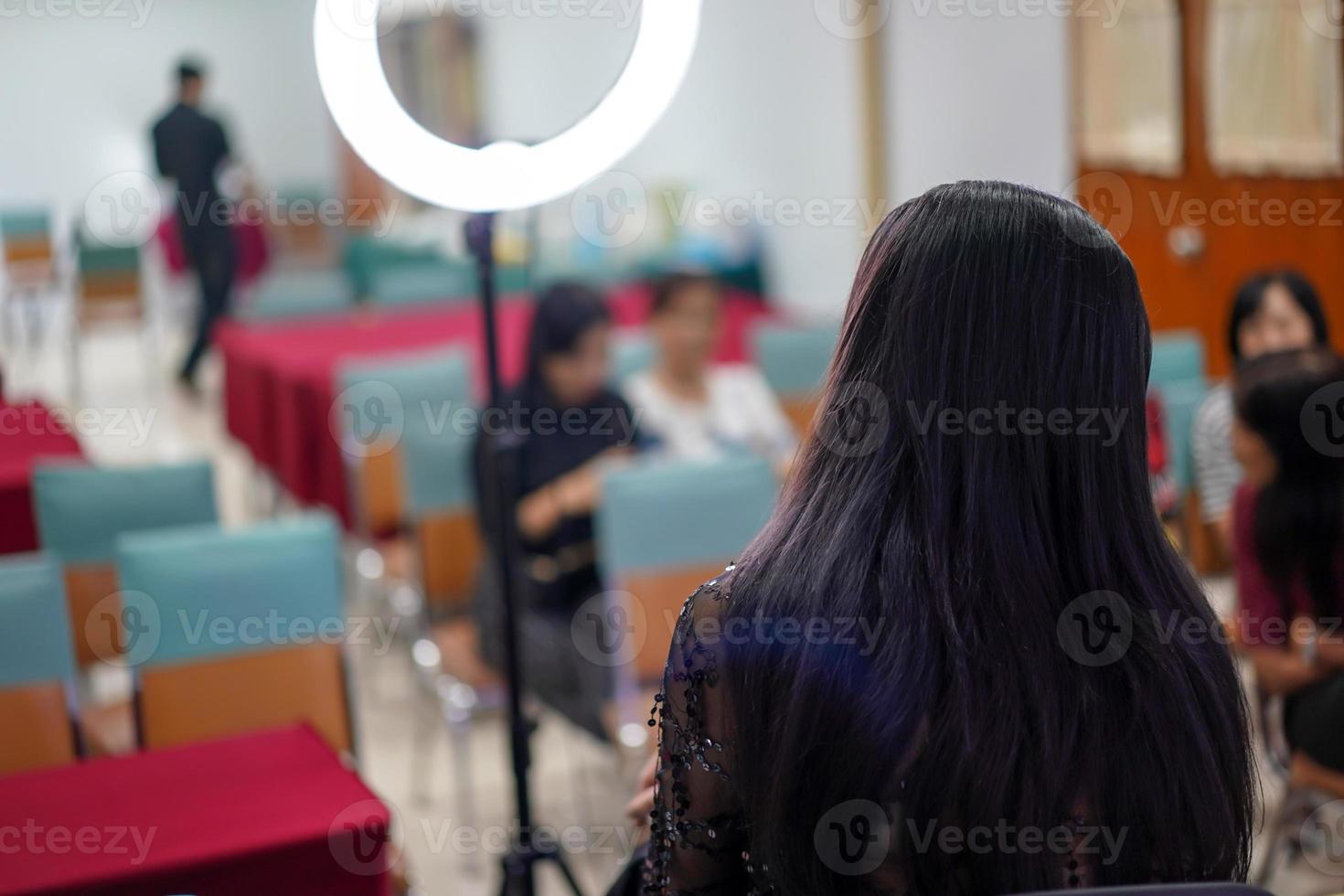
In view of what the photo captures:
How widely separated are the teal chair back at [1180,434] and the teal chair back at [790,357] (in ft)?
4.58

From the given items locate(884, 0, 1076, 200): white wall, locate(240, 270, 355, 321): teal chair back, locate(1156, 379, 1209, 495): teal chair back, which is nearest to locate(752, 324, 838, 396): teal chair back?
locate(884, 0, 1076, 200): white wall

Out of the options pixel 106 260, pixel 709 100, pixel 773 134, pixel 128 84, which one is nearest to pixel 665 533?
pixel 773 134

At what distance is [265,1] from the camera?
37.6 feet

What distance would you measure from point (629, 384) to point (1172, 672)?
2.55 metres

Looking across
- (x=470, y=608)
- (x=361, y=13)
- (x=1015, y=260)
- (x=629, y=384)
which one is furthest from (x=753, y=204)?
(x=1015, y=260)

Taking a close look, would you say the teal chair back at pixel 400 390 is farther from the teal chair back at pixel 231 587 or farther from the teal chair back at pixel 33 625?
the teal chair back at pixel 33 625

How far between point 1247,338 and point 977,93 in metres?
2.44

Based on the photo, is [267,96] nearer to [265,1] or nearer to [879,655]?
[265,1]

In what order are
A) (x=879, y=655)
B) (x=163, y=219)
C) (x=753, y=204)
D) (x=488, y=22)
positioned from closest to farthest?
1. (x=879, y=655)
2. (x=753, y=204)
3. (x=163, y=219)
4. (x=488, y=22)

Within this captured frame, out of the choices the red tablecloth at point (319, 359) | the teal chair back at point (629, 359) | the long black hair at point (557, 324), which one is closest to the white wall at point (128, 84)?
the red tablecloth at point (319, 359)

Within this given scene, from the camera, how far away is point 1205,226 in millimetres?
4332

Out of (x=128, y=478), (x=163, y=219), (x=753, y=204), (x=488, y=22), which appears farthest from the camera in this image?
(x=488, y=22)

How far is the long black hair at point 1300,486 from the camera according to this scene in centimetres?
237

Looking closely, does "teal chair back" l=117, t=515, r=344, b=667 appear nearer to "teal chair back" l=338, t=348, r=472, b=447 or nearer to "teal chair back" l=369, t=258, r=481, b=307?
"teal chair back" l=338, t=348, r=472, b=447
